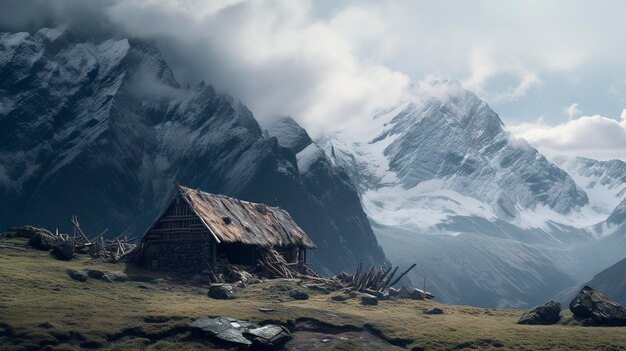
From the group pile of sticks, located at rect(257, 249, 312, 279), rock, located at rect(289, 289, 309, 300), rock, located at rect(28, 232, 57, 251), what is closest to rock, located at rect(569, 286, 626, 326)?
rock, located at rect(289, 289, 309, 300)

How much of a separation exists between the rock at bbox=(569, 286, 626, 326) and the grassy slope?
3208mm

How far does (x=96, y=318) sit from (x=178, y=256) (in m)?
28.2

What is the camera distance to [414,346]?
58719mm

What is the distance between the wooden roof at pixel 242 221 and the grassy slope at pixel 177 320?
11.8 m

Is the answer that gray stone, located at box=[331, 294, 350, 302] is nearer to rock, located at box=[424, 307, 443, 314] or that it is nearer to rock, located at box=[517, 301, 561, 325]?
rock, located at box=[424, 307, 443, 314]

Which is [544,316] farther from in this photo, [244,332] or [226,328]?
[226,328]

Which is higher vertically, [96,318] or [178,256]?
[178,256]

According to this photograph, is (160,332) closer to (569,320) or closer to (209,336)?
(209,336)

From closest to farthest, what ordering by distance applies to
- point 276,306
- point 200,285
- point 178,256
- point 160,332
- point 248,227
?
point 160,332
point 276,306
point 200,285
point 178,256
point 248,227

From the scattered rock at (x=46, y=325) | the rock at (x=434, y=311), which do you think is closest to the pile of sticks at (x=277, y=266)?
the rock at (x=434, y=311)

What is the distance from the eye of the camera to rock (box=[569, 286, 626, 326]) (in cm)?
6719

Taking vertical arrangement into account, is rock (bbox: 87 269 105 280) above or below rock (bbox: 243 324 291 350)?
above

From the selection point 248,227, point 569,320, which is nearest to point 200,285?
point 248,227

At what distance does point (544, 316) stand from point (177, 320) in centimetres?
3348
